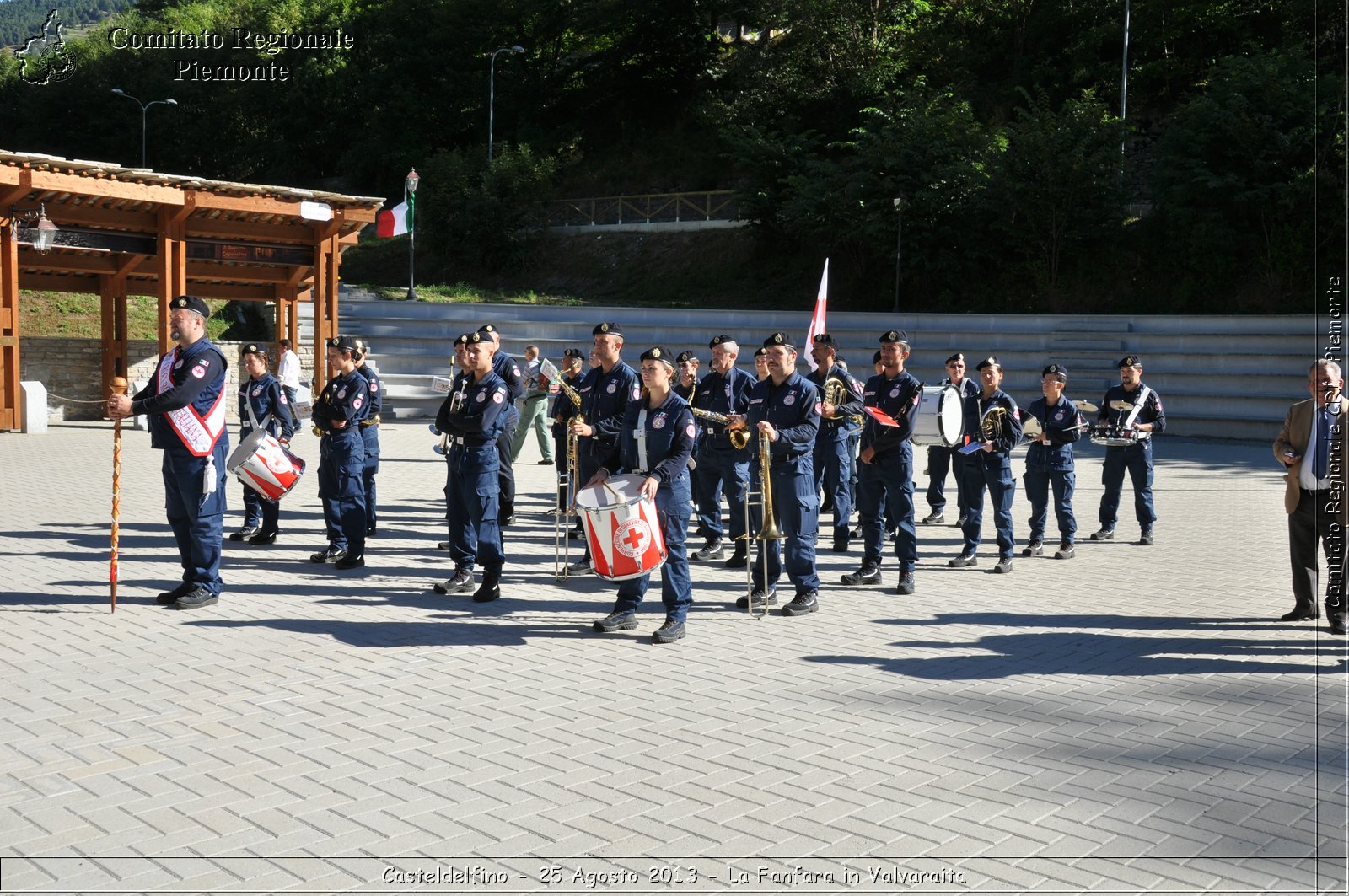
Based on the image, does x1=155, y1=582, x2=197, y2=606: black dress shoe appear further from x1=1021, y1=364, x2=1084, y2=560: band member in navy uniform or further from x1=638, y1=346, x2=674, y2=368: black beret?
x1=1021, y1=364, x2=1084, y2=560: band member in navy uniform

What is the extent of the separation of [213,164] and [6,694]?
61.9 m

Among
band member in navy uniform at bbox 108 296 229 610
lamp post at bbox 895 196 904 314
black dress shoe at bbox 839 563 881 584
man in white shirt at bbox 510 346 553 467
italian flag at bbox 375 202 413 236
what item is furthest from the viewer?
lamp post at bbox 895 196 904 314

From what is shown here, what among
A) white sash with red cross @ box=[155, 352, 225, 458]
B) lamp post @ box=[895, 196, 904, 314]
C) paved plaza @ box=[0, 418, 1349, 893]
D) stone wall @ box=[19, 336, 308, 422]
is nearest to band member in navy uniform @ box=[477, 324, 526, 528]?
paved plaza @ box=[0, 418, 1349, 893]

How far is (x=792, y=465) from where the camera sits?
8.69 meters

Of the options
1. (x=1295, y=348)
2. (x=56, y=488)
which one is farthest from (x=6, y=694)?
(x=1295, y=348)

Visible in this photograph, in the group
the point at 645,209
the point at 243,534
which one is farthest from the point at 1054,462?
the point at 645,209

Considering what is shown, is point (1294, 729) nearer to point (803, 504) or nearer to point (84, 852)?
point (803, 504)

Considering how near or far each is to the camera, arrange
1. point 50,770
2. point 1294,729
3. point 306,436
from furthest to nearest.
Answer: point 306,436
point 1294,729
point 50,770

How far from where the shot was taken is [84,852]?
4266 millimetres

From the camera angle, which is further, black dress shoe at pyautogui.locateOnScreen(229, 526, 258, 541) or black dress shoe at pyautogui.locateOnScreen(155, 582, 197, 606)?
black dress shoe at pyautogui.locateOnScreen(229, 526, 258, 541)

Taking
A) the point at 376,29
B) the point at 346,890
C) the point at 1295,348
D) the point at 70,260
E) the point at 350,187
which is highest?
the point at 376,29

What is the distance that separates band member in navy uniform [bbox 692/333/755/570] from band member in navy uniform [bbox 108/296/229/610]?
412 centimetres

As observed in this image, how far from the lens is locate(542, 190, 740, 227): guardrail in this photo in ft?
137

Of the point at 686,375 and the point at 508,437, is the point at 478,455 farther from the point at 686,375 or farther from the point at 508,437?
the point at 686,375
